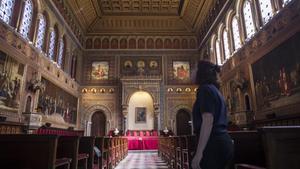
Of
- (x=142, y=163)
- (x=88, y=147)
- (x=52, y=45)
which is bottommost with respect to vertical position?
(x=142, y=163)

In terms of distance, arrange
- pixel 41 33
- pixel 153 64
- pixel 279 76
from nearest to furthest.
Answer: pixel 279 76
pixel 41 33
pixel 153 64

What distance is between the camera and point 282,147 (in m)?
2.08

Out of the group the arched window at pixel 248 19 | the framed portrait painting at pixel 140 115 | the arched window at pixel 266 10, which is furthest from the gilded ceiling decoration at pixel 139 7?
the arched window at pixel 266 10

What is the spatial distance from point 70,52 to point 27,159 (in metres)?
14.9

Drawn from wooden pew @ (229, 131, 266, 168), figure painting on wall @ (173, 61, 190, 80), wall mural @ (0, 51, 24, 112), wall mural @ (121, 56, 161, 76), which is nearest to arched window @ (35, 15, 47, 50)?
wall mural @ (0, 51, 24, 112)

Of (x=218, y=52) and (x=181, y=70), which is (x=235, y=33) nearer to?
(x=218, y=52)

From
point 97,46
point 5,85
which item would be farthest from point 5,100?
point 97,46

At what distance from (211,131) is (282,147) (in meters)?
0.85

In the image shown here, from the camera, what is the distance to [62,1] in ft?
48.8

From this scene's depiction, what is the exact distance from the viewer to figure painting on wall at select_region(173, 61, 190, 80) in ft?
65.2

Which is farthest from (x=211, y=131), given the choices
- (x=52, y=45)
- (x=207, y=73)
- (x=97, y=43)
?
(x=97, y=43)

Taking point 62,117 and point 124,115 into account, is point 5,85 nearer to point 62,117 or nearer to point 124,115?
point 62,117

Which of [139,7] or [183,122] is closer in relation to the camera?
[139,7]

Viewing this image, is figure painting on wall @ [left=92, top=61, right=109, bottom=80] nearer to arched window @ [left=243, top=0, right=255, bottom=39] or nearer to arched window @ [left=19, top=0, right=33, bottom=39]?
arched window @ [left=19, top=0, right=33, bottom=39]
